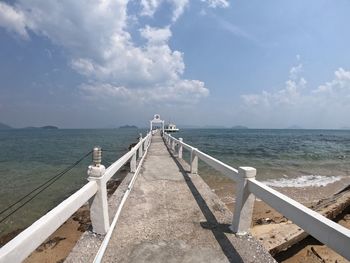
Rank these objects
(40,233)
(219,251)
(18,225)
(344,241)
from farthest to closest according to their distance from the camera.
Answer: (18,225) → (219,251) → (40,233) → (344,241)

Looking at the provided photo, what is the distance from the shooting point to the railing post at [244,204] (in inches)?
147

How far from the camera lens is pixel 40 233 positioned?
85.6 inches

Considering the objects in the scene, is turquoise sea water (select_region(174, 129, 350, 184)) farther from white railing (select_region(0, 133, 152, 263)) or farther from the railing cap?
white railing (select_region(0, 133, 152, 263))

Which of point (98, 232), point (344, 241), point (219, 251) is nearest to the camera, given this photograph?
Answer: point (344, 241)

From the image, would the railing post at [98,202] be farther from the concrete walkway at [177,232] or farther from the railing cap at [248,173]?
the railing cap at [248,173]

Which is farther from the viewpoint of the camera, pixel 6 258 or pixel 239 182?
pixel 239 182

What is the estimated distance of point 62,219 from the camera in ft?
8.50

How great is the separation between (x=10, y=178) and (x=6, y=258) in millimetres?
19471

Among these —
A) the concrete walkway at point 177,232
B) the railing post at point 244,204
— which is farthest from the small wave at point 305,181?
the railing post at point 244,204

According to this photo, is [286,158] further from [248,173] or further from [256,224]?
[248,173]

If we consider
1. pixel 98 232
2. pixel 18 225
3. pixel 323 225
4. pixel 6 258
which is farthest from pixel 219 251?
pixel 18 225

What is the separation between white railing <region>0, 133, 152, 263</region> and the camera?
6.10ft

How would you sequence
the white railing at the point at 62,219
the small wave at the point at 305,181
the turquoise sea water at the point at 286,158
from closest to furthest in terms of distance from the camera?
the white railing at the point at 62,219 < the small wave at the point at 305,181 < the turquoise sea water at the point at 286,158

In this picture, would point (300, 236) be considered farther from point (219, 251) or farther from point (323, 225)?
point (323, 225)
